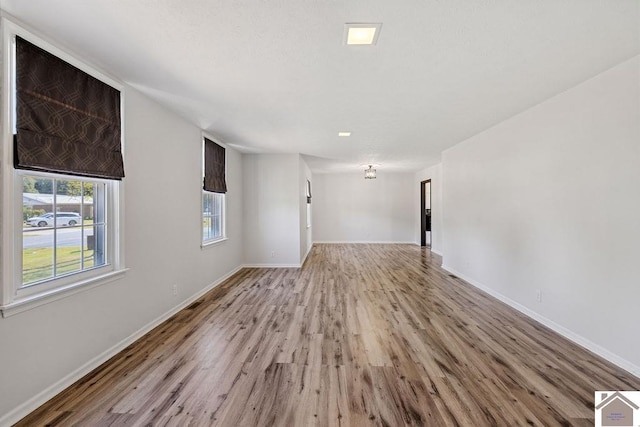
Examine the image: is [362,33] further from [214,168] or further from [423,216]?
[423,216]

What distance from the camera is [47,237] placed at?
6.43 feet

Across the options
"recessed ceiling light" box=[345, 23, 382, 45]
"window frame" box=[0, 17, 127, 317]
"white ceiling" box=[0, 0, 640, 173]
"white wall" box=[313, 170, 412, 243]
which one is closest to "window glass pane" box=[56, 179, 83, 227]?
"window frame" box=[0, 17, 127, 317]

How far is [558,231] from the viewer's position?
9.51 ft

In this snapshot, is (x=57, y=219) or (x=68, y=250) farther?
(x=68, y=250)

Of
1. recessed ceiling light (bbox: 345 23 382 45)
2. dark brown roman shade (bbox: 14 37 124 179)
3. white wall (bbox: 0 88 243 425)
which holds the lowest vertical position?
white wall (bbox: 0 88 243 425)

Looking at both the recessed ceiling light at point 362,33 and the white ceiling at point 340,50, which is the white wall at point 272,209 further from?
the recessed ceiling light at point 362,33

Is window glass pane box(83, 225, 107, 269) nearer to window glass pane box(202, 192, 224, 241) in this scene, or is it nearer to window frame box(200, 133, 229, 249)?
window frame box(200, 133, 229, 249)

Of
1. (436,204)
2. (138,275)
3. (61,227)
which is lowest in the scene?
(138,275)

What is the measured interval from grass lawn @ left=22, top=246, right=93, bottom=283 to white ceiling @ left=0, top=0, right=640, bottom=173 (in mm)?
1519

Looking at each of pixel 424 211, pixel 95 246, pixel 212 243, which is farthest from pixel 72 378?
pixel 424 211

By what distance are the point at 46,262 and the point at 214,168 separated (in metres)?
2.81

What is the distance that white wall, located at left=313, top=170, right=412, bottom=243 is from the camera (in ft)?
32.5

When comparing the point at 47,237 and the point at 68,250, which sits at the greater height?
the point at 47,237

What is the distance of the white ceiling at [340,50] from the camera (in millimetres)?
1650
